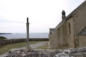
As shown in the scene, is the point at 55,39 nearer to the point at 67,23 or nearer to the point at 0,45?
the point at 67,23

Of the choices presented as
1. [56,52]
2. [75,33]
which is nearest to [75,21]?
[75,33]

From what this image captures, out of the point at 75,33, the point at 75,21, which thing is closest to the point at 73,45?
the point at 75,33

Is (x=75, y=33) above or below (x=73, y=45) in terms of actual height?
above

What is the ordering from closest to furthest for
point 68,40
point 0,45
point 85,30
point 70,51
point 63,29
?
point 70,51
point 85,30
point 68,40
point 63,29
point 0,45

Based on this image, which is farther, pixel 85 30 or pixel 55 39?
pixel 55 39

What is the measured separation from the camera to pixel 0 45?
38438 mm

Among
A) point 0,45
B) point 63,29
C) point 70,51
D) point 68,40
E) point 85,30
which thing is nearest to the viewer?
point 70,51

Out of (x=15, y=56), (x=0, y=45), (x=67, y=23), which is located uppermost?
(x=67, y=23)

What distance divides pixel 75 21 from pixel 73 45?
3224mm

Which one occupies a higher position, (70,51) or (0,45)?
(70,51)

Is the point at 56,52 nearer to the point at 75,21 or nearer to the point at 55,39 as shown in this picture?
the point at 75,21

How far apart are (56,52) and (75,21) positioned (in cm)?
1510

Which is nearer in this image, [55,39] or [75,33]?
[75,33]

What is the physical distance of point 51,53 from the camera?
8461 millimetres
